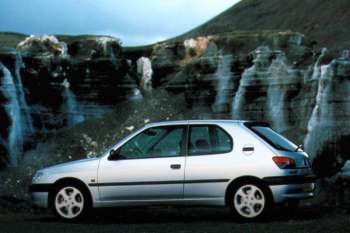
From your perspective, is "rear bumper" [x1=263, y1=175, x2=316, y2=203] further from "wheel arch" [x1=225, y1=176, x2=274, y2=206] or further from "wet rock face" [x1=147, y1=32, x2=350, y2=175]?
"wet rock face" [x1=147, y1=32, x2=350, y2=175]

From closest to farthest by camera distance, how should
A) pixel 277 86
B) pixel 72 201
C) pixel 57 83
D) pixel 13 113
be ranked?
pixel 72 201 → pixel 277 86 → pixel 13 113 → pixel 57 83

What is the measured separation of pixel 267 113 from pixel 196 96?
297cm

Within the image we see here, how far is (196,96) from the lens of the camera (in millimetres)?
28969

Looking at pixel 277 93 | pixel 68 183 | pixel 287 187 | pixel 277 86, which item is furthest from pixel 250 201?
pixel 277 86

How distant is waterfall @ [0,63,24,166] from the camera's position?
27.3m

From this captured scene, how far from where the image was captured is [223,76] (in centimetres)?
2886

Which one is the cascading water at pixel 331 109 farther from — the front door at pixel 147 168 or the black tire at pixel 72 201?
the black tire at pixel 72 201

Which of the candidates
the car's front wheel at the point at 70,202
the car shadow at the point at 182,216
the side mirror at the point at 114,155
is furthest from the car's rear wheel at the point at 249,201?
the car's front wheel at the point at 70,202

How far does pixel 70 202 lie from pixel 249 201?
2595 mm

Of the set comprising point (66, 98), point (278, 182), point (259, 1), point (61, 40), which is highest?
point (259, 1)

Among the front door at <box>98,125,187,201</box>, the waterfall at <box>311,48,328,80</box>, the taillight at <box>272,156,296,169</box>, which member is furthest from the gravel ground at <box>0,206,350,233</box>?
the waterfall at <box>311,48,328,80</box>

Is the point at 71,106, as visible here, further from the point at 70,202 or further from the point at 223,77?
the point at 70,202

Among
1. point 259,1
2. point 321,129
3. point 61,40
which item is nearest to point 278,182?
point 321,129

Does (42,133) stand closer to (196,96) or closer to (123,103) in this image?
(123,103)
